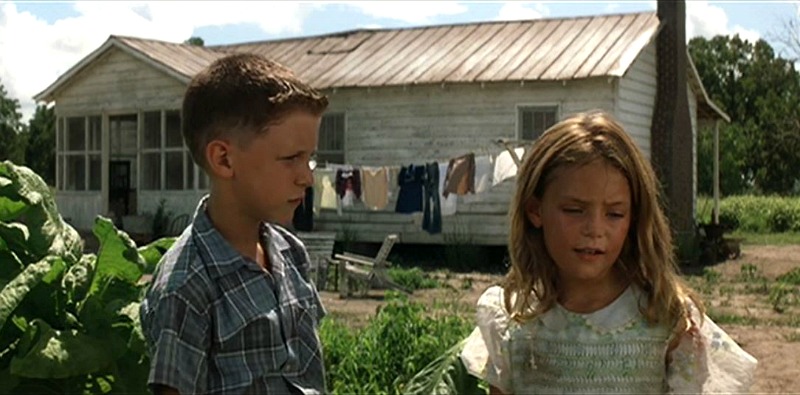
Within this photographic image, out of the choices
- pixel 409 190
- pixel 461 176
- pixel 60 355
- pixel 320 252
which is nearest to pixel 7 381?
pixel 60 355

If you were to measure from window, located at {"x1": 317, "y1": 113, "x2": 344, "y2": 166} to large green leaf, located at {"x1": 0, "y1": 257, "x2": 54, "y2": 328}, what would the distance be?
1546 centimetres

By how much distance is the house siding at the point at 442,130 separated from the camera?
1630 cm

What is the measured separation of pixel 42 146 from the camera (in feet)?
187

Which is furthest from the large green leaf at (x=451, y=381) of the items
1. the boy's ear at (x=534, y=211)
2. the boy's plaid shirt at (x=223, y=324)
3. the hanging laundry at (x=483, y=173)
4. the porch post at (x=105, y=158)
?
the porch post at (x=105, y=158)

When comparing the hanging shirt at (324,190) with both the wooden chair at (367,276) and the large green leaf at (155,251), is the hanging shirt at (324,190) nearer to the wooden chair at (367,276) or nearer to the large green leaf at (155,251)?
the wooden chair at (367,276)

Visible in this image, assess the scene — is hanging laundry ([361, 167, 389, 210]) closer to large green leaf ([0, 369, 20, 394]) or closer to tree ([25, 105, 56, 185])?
large green leaf ([0, 369, 20, 394])

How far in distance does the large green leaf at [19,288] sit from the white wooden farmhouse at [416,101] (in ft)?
43.6

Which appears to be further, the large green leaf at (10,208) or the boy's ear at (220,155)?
the large green leaf at (10,208)

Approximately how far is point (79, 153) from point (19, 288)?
18.9 metres

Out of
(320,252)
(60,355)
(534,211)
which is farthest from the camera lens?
(320,252)

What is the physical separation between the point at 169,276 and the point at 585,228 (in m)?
0.89

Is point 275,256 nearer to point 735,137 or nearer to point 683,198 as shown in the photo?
point 683,198

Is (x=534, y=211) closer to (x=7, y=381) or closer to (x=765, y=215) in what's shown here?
(x=7, y=381)

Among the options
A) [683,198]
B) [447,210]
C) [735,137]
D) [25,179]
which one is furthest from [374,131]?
[735,137]
